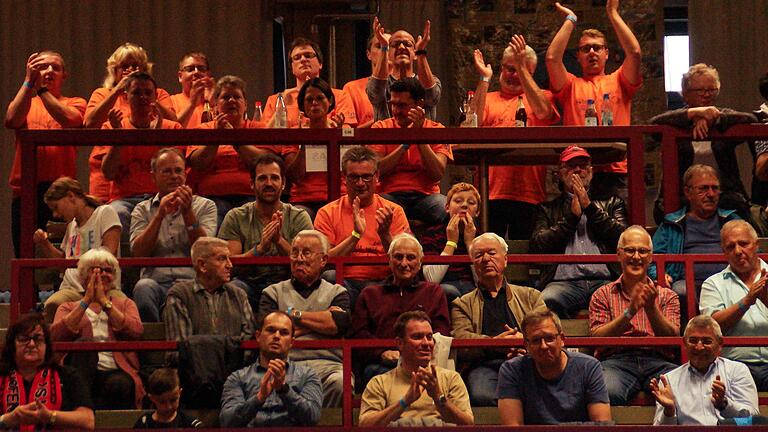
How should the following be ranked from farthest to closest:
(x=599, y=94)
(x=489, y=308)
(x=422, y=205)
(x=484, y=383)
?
(x=599, y=94), (x=422, y=205), (x=489, y=308), (x=484, y=383)

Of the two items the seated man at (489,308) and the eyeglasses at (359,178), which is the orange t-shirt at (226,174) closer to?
the eyeglasses at (359,178)

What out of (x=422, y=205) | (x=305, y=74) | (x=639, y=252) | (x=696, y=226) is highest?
(x=305, y=74)

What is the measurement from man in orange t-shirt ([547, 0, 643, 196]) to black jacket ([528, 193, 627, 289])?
530 millimetres

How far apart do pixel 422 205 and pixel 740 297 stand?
6.07 feet

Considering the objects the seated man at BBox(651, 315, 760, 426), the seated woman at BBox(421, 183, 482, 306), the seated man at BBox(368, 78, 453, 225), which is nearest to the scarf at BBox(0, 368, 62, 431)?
the seated woman at BBox(421, 183, 482, 306)

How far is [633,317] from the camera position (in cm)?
679

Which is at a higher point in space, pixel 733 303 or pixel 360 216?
pixel 360 216

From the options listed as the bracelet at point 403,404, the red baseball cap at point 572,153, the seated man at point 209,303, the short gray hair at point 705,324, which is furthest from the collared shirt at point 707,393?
the seated man at point 209,303

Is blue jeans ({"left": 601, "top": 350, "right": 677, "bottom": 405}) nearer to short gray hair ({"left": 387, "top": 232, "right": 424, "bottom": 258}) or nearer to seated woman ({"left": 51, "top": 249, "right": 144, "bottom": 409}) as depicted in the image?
short gray hair ({"left": 387, "top": 232, "right": 424, "bottom": 258})

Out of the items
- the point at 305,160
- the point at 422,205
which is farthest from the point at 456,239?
the point at 305,160

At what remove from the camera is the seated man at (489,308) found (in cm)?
673

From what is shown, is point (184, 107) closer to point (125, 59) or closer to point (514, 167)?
point (125, 59)

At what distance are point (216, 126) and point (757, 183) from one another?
3.05 meters

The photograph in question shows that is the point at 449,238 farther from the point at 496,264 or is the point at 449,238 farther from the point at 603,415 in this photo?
the point at 603,415
